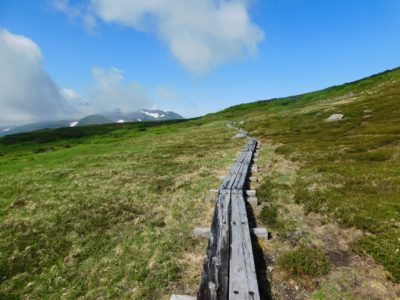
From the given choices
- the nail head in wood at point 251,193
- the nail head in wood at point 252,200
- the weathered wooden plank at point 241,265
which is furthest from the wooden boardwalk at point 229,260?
the nail head in wood at point 251,193

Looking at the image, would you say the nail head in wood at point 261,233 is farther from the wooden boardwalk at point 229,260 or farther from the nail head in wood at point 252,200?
the nail head in wood at point 252,200

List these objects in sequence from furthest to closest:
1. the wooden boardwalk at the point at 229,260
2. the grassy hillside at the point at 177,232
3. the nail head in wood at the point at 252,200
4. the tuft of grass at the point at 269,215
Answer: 1. the nail head in wood at the point at 252,200
2. the tuft of grass at the point at 269,215
3. the grassy hillside at the point at 177,232
4. the wooden boardwalk at the point at 229,260

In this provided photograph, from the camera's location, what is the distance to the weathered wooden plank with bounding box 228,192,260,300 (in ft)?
23.2

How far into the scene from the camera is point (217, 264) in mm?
8359

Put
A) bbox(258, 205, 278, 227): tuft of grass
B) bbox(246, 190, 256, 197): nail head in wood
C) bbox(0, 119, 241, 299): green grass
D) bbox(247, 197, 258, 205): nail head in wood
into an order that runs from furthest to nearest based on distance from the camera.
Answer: bbox(246, 190, 256, 197): nail head in wood → bbox(247, 197, 258, 205): nail head in wood → bbox(258, 205, 278, 227): tuft of grass → bbox(0, 119, 241, 299): green grass

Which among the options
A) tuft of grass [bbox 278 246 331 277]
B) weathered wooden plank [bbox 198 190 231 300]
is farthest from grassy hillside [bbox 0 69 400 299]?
weathered wooden plank [bbox 198 190 231 300]

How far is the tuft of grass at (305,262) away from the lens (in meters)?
9.08

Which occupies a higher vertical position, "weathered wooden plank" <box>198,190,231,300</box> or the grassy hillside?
"weathered wooden plank" <box>198,190,231,300</box>

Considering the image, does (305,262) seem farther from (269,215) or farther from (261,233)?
(269,215)

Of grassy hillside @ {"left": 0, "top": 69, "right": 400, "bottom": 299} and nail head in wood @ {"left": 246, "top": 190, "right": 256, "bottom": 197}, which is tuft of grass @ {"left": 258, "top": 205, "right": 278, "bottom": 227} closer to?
grassy hillside @ {"left": 0, "top": 69, "right": 400, "bottom": 299}

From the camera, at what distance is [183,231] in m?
12.8

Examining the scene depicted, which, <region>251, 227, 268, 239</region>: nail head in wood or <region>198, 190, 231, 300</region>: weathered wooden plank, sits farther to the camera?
<region>251, 227, 268, 239</region>: nail head in wood

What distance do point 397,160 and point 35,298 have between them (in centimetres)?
2576

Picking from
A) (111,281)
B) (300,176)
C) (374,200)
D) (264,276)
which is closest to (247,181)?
(300,176)
